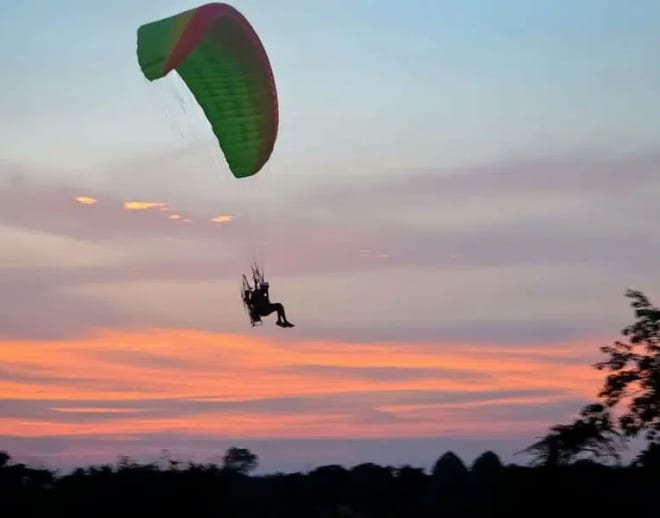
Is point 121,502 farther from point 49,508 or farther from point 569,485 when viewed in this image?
point 569,485

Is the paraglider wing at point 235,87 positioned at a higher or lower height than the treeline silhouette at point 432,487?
higher

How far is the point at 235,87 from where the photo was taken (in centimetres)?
3134

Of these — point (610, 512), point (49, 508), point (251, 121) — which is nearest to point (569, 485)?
point (610, 512)

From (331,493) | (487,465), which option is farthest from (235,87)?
(331,493)

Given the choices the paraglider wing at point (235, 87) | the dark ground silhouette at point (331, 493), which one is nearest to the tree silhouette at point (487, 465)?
the dark ground silhouette at point (331, 493)

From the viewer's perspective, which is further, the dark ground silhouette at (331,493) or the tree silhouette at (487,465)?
the tree silhouette at (487,465)

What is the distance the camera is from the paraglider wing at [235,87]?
102ft

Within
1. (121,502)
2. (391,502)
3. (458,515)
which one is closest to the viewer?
(458,515)

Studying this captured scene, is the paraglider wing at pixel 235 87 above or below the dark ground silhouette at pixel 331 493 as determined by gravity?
above

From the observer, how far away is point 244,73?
3145 centimetres

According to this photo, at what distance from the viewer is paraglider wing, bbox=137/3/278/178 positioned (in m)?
31.2

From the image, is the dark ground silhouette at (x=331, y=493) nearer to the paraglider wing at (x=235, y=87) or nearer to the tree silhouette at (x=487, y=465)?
the tree silhouette at (x=487, y=465)

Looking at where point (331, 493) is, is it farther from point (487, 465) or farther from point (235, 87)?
point (235, 87)

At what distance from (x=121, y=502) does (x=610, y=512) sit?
11.6m
